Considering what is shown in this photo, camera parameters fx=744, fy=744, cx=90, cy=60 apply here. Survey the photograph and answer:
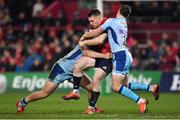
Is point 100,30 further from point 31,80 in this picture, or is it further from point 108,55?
point 31,80

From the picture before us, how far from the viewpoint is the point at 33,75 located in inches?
1085

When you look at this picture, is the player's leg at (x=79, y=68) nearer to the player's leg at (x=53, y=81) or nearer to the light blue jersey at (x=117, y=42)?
the player's leg at (x=53, y=81)

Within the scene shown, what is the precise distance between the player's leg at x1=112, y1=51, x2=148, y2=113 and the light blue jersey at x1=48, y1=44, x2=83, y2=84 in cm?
89

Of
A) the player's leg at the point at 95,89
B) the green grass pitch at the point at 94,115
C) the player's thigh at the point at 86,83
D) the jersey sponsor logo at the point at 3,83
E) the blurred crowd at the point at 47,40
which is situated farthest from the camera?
the blurred crowd at the point at 47,40

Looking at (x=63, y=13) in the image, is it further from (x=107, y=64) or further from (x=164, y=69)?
(x=107, y=64)

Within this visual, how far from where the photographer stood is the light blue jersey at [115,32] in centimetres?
1591

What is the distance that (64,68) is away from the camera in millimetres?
16312

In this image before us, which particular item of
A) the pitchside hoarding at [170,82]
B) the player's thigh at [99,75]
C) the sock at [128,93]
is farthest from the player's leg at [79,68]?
the pitchside hoarding at [170,82]

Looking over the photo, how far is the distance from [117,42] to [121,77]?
2.48 feet

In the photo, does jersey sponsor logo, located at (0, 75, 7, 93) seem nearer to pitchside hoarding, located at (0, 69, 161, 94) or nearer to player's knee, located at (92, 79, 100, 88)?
pitchside hoarding, located at (0, 69, 161, 94)

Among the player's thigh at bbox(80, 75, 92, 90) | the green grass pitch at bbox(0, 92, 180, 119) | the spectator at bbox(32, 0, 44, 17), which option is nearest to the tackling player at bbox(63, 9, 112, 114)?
the player's thigh at bbox(80, 75, 92, 90)

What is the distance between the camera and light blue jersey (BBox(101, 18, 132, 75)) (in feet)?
52.2

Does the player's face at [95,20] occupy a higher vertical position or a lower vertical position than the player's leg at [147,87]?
higher

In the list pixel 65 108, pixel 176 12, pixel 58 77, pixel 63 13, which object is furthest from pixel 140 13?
pixel 58 77
